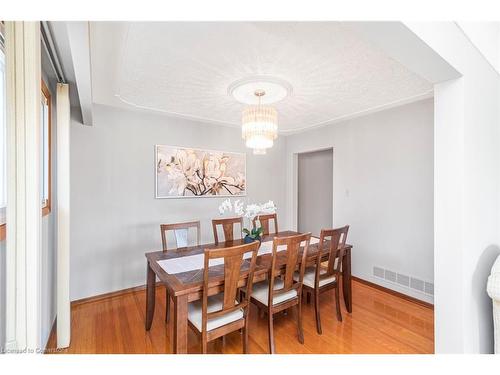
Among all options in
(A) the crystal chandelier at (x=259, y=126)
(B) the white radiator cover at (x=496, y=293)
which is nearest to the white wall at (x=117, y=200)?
(A) the crystal chandelier at (x=259, y=126)

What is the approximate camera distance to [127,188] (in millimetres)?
3012

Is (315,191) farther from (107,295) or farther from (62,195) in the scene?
(62,195)

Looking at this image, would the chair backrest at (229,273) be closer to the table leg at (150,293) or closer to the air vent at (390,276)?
the table leg at (150,293)

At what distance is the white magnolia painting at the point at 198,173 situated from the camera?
322 centimetres

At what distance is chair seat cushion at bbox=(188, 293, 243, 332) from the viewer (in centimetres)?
160

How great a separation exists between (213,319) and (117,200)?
6.75 ft

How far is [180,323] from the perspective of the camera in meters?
A: 1.54

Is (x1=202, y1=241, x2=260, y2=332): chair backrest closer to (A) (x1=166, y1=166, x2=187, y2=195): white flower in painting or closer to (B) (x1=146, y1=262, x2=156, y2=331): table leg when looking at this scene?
(B) (x1=146, y1=262, x2=156, y2=331): table leg

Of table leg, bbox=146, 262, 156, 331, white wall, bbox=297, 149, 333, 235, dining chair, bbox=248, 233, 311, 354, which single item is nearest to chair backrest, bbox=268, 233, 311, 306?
dining chair, bbox=248, 233, 311, 354

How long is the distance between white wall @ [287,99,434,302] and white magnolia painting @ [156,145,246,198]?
1525 millimetres
